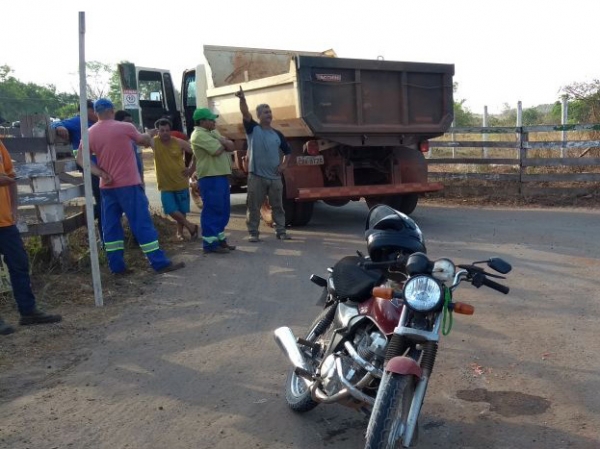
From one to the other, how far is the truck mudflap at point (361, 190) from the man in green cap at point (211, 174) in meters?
1.57

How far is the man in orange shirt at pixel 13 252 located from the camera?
208 inches

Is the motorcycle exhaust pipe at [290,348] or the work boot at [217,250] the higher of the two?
the motorcycle exhaust pipe at [290,348]

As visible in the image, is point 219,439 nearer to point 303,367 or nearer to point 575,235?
point 303,367

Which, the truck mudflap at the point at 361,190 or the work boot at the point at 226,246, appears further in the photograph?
the truck mudflap at the point at 361,190

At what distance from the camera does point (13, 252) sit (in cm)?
534

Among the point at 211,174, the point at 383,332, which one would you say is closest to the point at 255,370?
the point at 383,332

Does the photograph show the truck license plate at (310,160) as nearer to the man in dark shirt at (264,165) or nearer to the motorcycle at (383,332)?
the man in dark shirt at (264,165)

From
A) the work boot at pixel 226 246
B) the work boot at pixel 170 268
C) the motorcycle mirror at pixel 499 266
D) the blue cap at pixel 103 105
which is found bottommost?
the work boot at pixel 170 268

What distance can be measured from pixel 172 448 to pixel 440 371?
1.88 m

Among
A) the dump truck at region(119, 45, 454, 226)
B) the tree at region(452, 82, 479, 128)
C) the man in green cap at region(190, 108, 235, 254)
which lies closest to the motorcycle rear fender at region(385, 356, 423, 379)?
the man in green cap at region(190, 108, 235, 254)

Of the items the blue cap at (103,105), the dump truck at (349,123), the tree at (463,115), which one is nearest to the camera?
the blue cap at (103,105)

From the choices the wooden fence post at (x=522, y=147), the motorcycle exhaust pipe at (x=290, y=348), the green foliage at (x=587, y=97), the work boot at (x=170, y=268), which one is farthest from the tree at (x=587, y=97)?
the motorcycle exhaust pipe at (x=290, y=348)

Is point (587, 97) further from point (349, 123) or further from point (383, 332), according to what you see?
point (383, 332)

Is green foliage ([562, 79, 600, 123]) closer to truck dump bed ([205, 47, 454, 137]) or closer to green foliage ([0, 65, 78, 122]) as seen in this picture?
truck dump bed ([205, 47, 454, 137])
